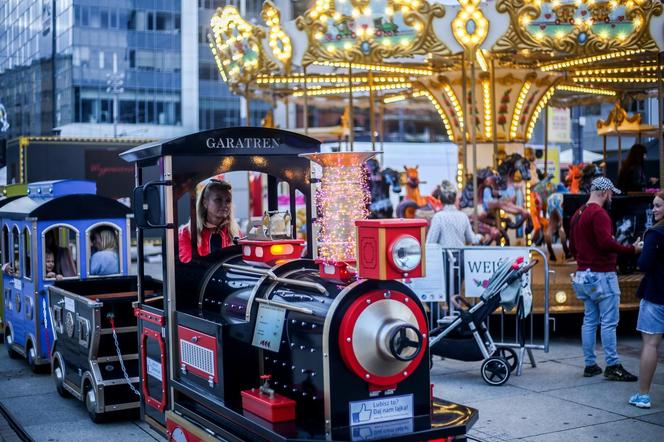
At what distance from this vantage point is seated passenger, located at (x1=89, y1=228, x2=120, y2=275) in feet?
30.7

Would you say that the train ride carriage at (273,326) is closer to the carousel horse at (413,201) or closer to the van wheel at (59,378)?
the van wheel at (59,378)

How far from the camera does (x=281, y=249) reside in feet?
19.0

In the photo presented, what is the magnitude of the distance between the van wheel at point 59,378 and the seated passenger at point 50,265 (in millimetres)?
1246

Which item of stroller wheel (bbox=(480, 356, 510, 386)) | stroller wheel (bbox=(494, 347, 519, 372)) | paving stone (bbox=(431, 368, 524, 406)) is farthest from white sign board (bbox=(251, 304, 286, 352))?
stroller wheel (bbox=(494, 347, 519, 372))

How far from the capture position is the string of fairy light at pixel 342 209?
15.9 feet

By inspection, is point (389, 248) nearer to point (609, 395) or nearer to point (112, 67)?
point (609, 395)

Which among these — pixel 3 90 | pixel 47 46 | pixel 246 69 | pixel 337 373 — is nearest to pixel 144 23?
pixel 47 46

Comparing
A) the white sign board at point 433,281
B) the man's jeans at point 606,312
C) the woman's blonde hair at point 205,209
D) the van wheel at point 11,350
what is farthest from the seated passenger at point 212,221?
the van wheel at point 11,350

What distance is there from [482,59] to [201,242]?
8.45 m

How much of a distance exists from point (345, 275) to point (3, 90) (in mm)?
30724

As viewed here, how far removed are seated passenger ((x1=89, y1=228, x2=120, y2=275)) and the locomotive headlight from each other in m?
5.67

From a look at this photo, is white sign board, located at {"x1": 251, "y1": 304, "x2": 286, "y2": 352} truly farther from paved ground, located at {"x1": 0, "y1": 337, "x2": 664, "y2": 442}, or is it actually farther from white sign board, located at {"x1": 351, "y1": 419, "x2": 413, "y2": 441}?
paved ground, located at {"x1": 0, "y1": 337, "x2": 664, "y2": 442}

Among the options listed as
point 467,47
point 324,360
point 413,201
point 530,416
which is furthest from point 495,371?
point 413,201

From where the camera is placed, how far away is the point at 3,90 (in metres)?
32.4
